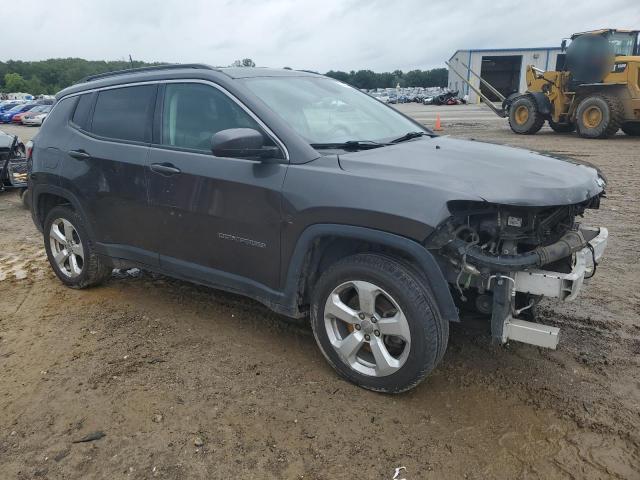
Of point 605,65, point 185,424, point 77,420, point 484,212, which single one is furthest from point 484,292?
point 605,65

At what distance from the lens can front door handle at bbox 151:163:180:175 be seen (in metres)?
3.63

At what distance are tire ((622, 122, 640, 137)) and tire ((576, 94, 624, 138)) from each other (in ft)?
4.28

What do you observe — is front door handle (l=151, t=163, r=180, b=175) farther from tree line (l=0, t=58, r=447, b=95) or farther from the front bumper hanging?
tree line (l=0, t=58, r=447, b=95)

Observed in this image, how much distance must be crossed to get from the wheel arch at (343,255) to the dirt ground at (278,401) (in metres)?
0.57

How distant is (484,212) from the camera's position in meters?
2.80

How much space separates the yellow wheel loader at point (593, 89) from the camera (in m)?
14.2

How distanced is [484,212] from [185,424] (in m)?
1.96

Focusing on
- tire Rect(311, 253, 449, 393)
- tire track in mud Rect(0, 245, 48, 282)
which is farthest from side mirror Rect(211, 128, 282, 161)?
tire track in mud Rect(0, 245, 48, 282)

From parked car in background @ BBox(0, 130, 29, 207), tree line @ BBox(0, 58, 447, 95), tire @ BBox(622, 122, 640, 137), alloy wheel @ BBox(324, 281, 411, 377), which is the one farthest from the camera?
tree line @ BBox(0, 58, 447, 95)

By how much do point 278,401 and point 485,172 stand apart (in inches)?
68.4

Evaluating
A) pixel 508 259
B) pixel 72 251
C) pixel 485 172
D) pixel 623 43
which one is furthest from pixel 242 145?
pixel 623 43

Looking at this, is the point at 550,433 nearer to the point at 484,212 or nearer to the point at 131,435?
the point at 484,212

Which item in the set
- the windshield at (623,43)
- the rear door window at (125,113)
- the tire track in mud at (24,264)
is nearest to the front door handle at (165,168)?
the rear door window at (125,113)

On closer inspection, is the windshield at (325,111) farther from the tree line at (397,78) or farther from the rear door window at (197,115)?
the tree line at (397,78)
